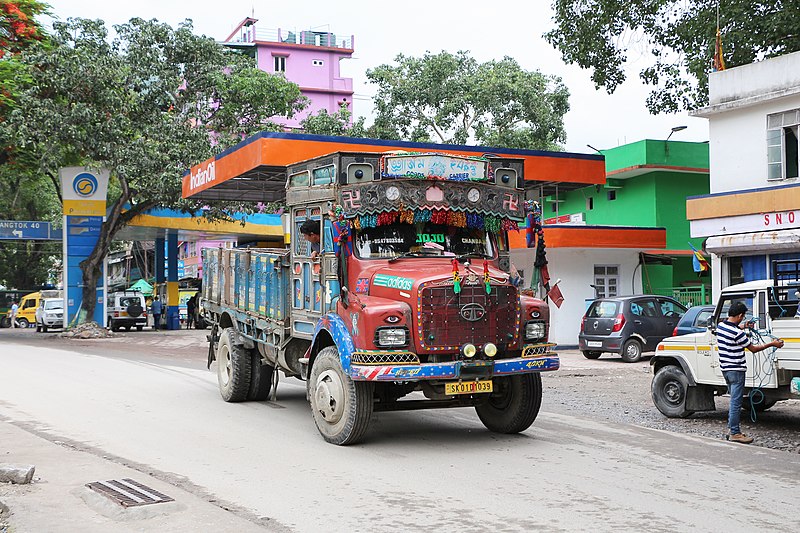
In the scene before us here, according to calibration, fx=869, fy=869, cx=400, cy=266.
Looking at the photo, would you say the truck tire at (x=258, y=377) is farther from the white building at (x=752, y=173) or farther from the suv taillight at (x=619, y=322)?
the white building at (x=752, y=173)

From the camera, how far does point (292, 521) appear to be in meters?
6.41

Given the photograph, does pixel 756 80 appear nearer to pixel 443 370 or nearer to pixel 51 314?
pixel 443 370

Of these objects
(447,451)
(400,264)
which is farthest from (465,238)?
(447,451)

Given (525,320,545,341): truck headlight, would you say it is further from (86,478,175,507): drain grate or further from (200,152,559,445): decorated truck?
(86,478,175,507): drain grate

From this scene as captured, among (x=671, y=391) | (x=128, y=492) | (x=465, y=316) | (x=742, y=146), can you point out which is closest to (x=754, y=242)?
(x=742, y=146)

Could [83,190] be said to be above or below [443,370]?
above

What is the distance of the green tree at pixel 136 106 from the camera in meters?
29.5

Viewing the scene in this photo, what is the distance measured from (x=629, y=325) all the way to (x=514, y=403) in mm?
12328

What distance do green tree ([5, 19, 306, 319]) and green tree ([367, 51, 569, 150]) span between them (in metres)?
7.37

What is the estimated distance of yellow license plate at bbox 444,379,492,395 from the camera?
352 inches

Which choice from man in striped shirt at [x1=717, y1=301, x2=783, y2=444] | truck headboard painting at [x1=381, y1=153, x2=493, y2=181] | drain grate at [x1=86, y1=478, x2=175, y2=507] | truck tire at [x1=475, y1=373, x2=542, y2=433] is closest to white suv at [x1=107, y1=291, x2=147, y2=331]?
truck tire at [x1=475, y1=373, x2=542, y2=433]

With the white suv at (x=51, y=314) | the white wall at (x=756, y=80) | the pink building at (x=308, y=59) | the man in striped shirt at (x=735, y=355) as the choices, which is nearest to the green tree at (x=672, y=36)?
the white wall at (x=756, y=80)

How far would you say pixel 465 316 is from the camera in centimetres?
902

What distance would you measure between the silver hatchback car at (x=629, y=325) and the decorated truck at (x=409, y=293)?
11831 mm
